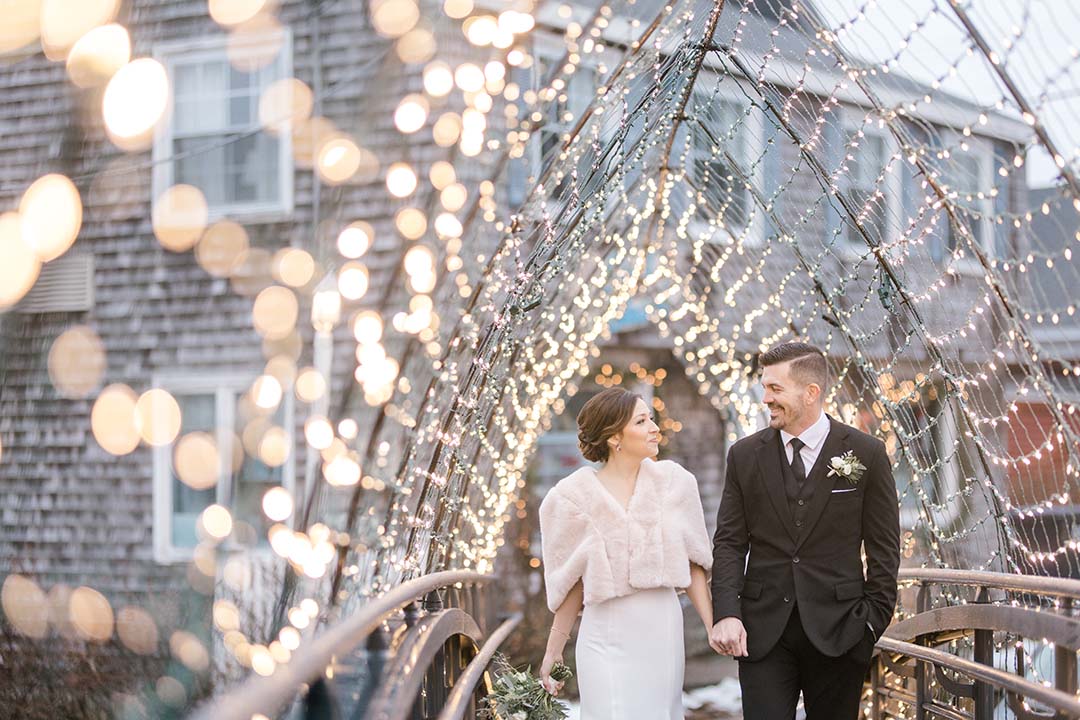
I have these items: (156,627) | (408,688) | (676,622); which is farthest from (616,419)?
(156,627)

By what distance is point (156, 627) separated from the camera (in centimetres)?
705

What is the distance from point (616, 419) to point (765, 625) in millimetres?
835

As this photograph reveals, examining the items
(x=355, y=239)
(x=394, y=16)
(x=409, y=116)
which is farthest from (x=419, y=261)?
(x=394, y=16)

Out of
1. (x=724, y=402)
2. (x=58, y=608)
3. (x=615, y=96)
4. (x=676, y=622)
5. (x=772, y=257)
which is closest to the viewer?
(x=676, y=622)

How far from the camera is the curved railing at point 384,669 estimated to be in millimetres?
1533

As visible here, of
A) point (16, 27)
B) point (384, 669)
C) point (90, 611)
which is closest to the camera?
point (384, 669)

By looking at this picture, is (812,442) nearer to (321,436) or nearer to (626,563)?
(626,563)

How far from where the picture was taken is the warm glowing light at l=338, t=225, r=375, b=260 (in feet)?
21.3

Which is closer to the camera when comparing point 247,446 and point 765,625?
point 765,625

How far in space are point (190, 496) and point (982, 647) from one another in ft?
21.4

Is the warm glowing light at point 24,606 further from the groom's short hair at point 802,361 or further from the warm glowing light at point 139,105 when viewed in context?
the groom's short hair at point 802,361

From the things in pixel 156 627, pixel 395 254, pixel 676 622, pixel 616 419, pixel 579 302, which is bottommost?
pixel 156 627

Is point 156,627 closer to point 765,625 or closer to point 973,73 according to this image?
point 765,625

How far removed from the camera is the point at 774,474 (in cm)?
330
